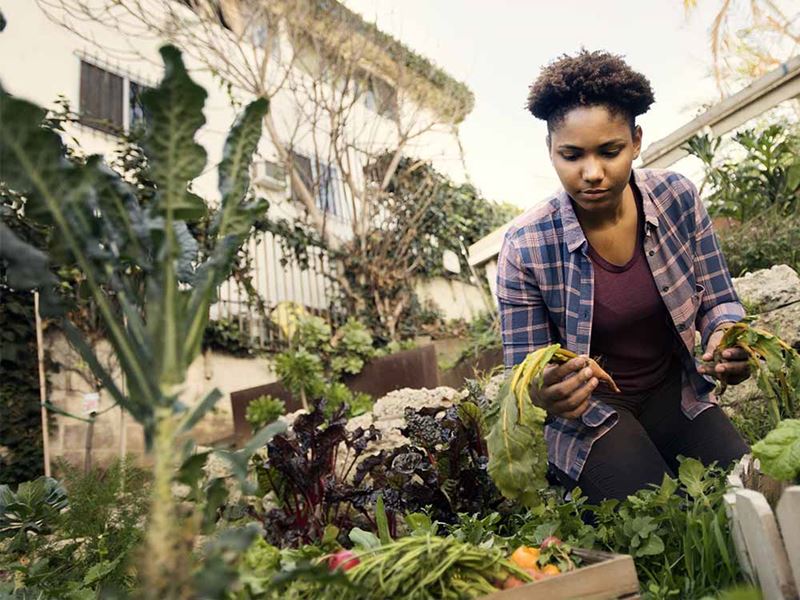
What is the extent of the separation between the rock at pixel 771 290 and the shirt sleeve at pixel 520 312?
184 cm

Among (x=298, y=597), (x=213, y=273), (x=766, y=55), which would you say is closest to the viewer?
(x=213, y=273)

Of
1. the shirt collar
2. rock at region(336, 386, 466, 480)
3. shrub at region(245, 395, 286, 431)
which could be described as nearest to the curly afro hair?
the shirt collar

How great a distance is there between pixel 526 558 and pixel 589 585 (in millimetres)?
195

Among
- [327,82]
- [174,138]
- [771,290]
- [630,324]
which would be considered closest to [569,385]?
[630,324]

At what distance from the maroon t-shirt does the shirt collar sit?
0.05 m

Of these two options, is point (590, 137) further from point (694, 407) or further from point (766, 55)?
point (766, 55)

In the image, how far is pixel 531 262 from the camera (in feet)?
7.61

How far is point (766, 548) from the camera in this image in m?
1.14

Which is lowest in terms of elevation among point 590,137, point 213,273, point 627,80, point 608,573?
point 608,573

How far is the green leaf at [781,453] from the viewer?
119 cm

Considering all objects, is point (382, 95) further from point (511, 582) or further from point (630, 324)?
point (511, 582)

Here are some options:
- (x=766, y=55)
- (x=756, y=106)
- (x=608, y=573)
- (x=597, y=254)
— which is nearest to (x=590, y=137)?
(x=597, y=254)

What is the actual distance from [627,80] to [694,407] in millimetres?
1212

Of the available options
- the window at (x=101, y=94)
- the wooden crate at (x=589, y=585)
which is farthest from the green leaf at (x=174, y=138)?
the window at (x=101, y=94)
